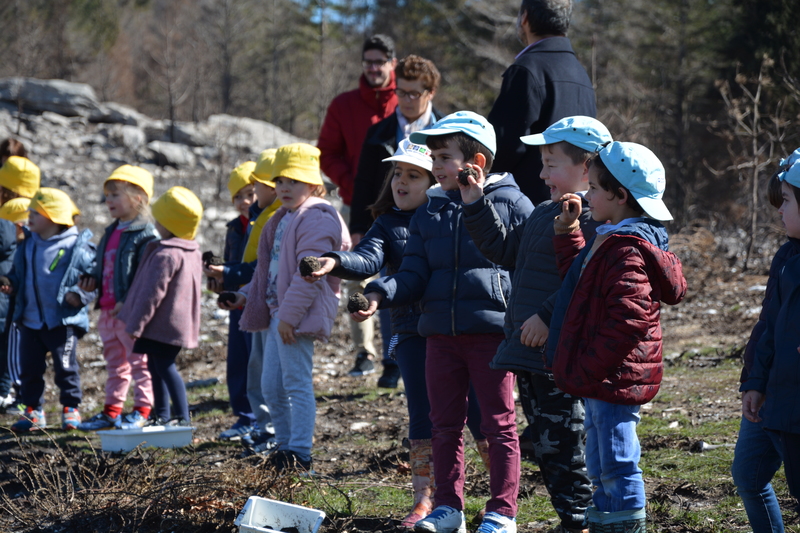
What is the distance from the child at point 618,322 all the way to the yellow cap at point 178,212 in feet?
12.0

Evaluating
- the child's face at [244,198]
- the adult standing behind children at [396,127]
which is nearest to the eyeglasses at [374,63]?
the adult standing behind children at [396,127]

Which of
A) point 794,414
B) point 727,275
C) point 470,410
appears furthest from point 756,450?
point 727,275

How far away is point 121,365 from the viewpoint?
6.22m

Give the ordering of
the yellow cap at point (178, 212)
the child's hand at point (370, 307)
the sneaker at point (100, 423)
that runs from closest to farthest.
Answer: the child's hand at point (370, 307) → the yellow cap at point (178, 212) → the sneaker at point (100, 423)

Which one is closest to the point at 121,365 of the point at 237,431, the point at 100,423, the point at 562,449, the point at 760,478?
the point at 100,423

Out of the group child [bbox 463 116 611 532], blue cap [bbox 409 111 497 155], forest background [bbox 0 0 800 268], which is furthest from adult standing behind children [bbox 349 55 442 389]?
forest background [bbox 0 0 800 268]

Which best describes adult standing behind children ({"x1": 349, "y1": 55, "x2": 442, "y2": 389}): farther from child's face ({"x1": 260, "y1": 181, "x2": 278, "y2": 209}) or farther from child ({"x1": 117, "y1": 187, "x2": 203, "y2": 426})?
child ({"x1": 117, "y1": 187, "x2": 203, "y2": 426})

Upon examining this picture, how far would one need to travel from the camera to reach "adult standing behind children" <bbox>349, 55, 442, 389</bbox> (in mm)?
5367

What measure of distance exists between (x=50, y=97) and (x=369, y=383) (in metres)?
23.6

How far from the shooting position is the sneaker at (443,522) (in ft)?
10.5

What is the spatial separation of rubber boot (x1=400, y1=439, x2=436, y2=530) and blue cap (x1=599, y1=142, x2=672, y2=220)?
1512mm

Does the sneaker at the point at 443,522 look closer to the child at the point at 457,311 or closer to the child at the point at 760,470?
the child at the point at 457,311

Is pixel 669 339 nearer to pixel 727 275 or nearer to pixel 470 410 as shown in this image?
pixel 727 275

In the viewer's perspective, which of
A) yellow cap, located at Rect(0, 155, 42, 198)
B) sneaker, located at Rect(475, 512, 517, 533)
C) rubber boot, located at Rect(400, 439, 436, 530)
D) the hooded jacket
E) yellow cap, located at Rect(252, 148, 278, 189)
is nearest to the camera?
sneaker, located at Rect(475, 512, 517, 533)
